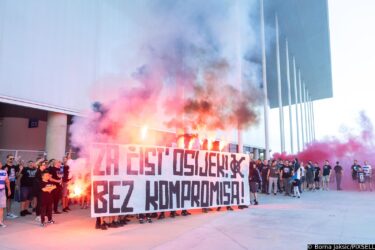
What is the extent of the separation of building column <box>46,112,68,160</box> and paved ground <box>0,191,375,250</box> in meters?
3.84

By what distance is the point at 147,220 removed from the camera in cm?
815

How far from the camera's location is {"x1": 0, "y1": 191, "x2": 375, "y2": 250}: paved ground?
586cm

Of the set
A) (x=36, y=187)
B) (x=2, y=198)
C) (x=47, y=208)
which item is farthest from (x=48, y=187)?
(x=36, y=187)

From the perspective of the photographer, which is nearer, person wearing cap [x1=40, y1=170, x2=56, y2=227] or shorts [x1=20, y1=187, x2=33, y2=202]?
person wearing cap [x1=40, y1=170, x2=56, y2=227]

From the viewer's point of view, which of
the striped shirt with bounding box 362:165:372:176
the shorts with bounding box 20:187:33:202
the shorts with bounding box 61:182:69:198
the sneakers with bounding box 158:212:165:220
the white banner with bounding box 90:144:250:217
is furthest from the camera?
the striped shirt with bounding box 362:165:372:176

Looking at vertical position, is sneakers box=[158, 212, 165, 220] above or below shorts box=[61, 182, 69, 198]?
below

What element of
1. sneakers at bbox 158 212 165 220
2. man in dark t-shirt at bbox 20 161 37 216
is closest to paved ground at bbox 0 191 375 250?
sneakers at bbox 158 212 165 220

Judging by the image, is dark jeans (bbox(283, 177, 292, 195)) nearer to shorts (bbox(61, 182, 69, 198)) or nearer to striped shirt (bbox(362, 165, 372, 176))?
striped shirt (bbox(362, 165, 372, 176))

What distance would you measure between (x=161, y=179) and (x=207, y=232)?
224cm

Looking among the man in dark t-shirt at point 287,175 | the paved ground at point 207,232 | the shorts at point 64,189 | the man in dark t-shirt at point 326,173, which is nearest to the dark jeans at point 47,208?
the paved ground at point 207,232

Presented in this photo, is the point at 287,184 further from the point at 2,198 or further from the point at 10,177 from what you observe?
the point at 2,198

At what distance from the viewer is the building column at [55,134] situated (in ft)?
40.9

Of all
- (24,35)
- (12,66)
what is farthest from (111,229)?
(24,35)

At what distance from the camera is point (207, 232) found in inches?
269
